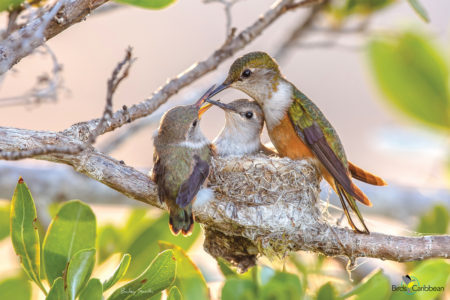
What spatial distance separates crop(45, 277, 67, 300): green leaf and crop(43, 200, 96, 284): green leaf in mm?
304

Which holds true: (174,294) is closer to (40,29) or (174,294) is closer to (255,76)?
(40,29)

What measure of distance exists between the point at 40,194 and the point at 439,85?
2895 millimetres

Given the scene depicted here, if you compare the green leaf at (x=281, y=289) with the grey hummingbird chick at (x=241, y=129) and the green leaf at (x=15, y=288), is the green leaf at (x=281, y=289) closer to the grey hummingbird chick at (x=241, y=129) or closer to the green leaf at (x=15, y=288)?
the green leaf at (x=15, y=288)

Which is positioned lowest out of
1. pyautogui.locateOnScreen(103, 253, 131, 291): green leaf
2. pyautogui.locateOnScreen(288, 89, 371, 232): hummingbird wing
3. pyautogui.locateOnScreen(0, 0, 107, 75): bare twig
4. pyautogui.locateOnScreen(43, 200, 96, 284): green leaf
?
pyautogui.locateOnScreen(288, 89, 371, 232): hummingbird wing

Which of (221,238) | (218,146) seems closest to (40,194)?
(218,146)

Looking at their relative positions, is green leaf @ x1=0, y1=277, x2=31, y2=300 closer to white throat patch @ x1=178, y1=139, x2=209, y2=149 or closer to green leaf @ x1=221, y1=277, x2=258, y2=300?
white throat patch @ x1=178, y1=139, x2=209, y2=149

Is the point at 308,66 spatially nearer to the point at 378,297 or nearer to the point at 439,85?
the point at 439,85

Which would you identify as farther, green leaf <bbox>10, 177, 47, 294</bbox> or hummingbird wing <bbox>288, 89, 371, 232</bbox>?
hummingbird wing <bbox>288, 89, 371, 232</bbox>

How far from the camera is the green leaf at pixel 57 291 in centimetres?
173

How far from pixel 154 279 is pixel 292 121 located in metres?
A: 1.72

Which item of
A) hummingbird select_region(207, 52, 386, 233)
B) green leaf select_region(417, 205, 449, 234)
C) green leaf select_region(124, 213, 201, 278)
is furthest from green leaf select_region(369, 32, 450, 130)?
green leaf select_region(124, 213, 201, 278)

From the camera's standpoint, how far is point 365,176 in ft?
10.9

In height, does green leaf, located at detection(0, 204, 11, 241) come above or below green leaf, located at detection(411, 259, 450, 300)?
below

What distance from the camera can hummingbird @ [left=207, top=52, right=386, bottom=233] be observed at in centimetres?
320
